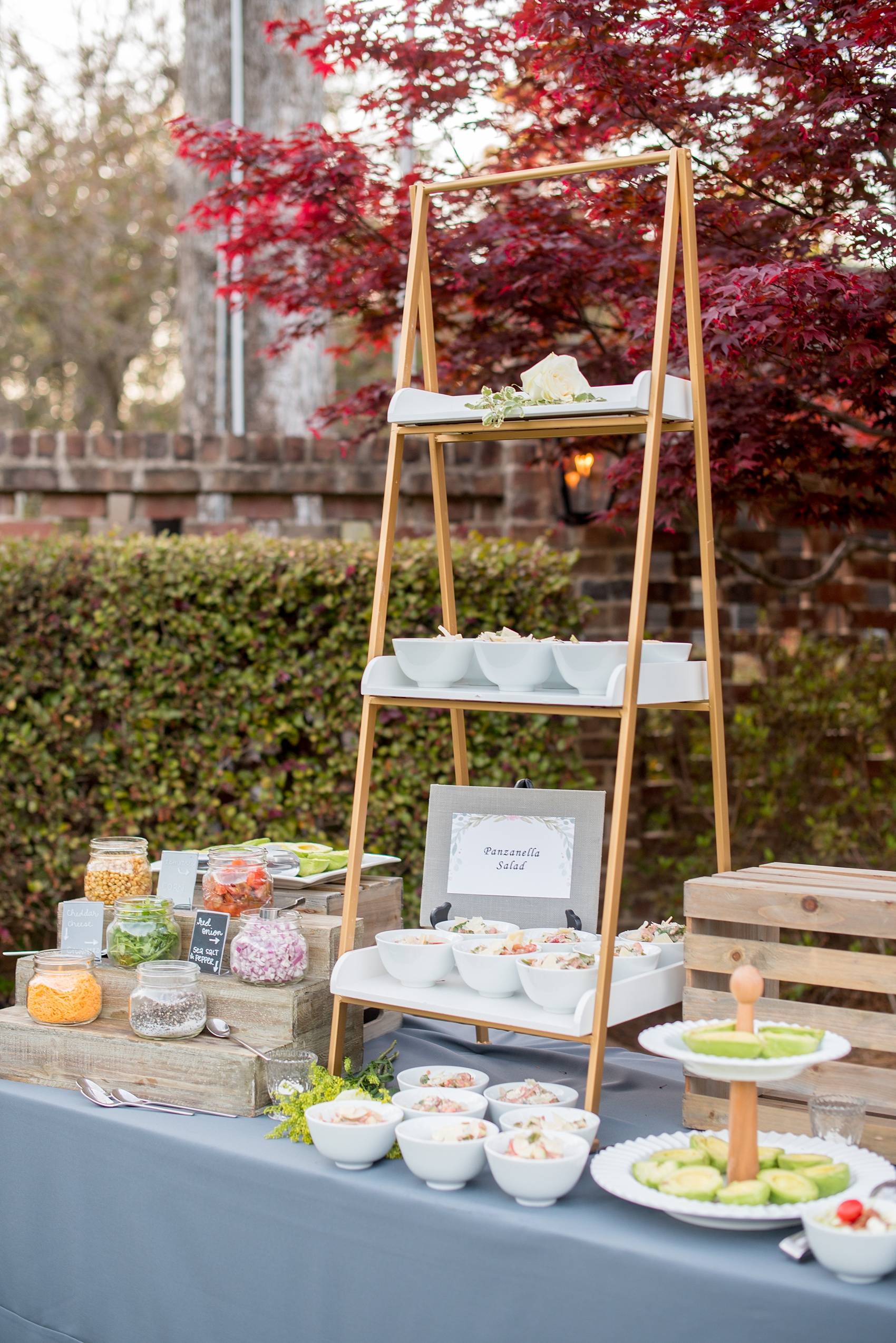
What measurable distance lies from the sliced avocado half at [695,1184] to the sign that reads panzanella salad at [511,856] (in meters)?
0.66

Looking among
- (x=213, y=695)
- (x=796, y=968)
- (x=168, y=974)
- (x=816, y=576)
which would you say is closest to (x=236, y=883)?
(x=168, y=974)

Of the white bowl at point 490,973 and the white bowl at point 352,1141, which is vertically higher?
the white bowl at point 490,973

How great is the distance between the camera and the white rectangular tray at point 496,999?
1604 mm

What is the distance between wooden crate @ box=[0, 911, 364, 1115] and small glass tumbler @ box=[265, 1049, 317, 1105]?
0.01m

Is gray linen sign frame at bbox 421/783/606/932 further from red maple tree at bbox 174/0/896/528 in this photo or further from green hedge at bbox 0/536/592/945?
green hedge at bbox 0/536/592/945

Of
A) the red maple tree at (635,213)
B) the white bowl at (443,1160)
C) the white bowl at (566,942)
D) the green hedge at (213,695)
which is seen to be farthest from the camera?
the green hedge at (213,695)

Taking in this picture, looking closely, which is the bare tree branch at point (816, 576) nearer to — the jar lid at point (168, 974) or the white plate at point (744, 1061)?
the jar lid at point (168, 974)

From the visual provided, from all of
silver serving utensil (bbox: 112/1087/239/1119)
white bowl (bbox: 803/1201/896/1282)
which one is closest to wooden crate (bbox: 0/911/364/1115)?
silver serving utensil (bbox: 112/1087/239/1119)

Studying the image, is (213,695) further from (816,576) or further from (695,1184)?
(695,1184)

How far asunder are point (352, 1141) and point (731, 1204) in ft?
1.55

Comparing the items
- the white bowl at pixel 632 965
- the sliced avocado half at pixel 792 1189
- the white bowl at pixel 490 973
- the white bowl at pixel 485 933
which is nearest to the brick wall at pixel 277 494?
the white bowl at pixel 485 933

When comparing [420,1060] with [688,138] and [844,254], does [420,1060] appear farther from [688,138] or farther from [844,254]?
[688,138]

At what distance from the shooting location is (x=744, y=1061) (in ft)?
4.23

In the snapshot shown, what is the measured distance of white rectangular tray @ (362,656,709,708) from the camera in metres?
1.66
